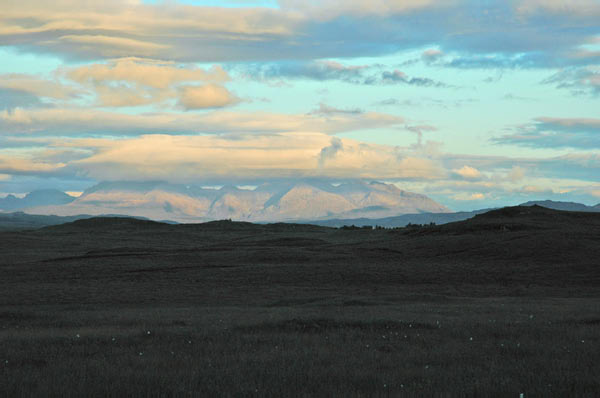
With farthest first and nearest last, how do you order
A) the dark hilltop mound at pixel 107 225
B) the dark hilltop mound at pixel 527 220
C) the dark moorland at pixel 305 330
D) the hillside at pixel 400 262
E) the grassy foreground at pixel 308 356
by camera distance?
the dark hilltop mound at pixel 107 225 → the dark hilltop mound at pixel 527 220 → the hillside at pixel 400 262 → the dark moorland at pixel 305 330 → the grassy foreground at pixel 308 356

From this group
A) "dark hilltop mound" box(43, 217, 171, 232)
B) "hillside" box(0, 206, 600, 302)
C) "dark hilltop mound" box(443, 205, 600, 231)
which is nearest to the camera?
"hillside" box(0, 206, 600, 302)

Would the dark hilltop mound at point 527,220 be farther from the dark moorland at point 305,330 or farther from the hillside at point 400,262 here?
the dark moorland at point 305,330

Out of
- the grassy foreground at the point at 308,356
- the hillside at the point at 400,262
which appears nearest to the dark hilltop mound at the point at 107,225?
the hillside at the point at 400,262

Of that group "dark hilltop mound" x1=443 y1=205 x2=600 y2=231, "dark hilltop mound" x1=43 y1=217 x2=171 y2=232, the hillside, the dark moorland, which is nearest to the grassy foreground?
the dark moorland

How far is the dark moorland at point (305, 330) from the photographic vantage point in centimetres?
1342

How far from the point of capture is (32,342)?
18.9m

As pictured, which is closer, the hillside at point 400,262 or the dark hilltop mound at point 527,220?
the hillside at point 400,262

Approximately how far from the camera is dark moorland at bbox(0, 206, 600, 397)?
13422 millimetres

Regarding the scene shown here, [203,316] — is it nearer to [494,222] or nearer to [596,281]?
[596,281]

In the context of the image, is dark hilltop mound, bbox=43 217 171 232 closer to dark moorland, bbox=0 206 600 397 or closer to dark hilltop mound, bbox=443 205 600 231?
dark hilltop mound, bbox=443 205 600 231

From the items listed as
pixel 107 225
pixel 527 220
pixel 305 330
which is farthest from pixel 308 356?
pixel 107 225

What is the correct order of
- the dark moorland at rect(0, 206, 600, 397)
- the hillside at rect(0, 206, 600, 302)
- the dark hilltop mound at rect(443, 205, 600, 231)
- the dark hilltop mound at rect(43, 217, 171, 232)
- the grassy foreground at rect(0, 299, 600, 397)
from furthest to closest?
1. the dark hilltop mound at rect(43, 217, 171, 232)
2. the dark hilltop mound at rect(443, 205, 600, 231)
3. the hillside at rect(0, 206, 600, 302)
4. the dark moorland at rect(0, 206, 600, 397)
5. the grassy foreground at rect(0, 299, 600, 397)

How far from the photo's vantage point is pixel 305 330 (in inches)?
866

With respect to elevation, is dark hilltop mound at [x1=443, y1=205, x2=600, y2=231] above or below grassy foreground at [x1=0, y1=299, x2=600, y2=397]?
above
